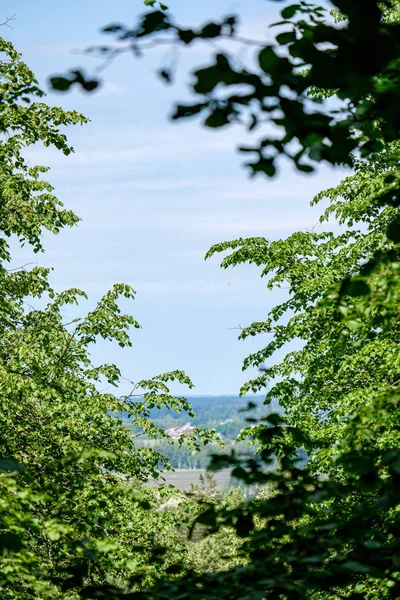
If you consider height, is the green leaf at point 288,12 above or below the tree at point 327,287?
above

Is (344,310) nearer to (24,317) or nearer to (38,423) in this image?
(38,423)

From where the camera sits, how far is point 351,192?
15117 mm

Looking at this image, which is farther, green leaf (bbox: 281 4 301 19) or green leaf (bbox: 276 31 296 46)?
green leaf (bbox: 281 4 301 19)

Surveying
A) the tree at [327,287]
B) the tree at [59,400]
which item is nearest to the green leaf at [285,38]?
the tree at [327,287]

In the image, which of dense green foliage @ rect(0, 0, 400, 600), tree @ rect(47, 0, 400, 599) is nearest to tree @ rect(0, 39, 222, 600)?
dense green foliage @ rect(0, 0, 400, 600)

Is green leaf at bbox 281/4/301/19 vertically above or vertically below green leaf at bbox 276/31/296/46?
above

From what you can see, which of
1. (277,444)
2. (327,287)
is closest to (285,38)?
(327,287)

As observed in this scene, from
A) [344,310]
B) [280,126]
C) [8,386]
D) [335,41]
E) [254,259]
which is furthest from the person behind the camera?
[254,259]

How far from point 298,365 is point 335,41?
12125 millimetres

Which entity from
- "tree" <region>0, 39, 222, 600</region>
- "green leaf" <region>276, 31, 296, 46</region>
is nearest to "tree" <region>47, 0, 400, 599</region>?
"green leaf" <region>276, 31, 296, 46</region>

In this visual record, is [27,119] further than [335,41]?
Yes

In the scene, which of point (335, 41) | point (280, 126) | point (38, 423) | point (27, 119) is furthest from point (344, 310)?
point (27, 119)

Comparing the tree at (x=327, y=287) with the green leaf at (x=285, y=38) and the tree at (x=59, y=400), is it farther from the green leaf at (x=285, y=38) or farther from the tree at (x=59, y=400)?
the tree at (x=59, y=400)

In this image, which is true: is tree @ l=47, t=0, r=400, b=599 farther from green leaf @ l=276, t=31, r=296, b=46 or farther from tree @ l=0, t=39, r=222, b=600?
tree @ l=0, t=39, r=222, b=600
